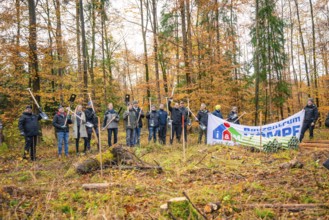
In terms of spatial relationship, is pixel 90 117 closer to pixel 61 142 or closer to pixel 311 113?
pixel 61 142

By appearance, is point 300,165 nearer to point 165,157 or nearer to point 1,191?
point 165,157

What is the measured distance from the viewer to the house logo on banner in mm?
11185

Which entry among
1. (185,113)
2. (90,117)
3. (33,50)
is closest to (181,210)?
(90,117)

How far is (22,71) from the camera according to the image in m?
12.0

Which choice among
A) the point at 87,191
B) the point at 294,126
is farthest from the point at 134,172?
the point at 294,126

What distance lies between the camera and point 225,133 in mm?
11500

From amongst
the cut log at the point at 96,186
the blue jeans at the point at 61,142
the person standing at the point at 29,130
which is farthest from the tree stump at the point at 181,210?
the person standing at the point at 29,130

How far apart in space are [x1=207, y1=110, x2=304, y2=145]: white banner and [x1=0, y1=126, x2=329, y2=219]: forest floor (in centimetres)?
184

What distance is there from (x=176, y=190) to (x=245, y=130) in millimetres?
6154

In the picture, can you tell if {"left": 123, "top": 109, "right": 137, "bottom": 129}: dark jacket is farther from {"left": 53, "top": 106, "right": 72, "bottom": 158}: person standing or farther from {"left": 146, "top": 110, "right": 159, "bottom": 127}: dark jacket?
{"left": 53, "top": 106, "right": 72, "bottom": 158}: person standing

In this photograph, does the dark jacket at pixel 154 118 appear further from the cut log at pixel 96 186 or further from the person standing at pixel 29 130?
the cut log at pixel 96 186

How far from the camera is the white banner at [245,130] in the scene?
9930 mm

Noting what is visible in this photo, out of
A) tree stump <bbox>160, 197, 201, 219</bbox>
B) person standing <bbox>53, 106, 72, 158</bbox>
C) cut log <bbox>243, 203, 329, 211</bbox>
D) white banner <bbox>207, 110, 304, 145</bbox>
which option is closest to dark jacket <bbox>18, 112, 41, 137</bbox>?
person standing <bbox>53, 106, 72, 158</bbox>

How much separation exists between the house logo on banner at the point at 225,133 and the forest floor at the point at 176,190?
2781 mm
